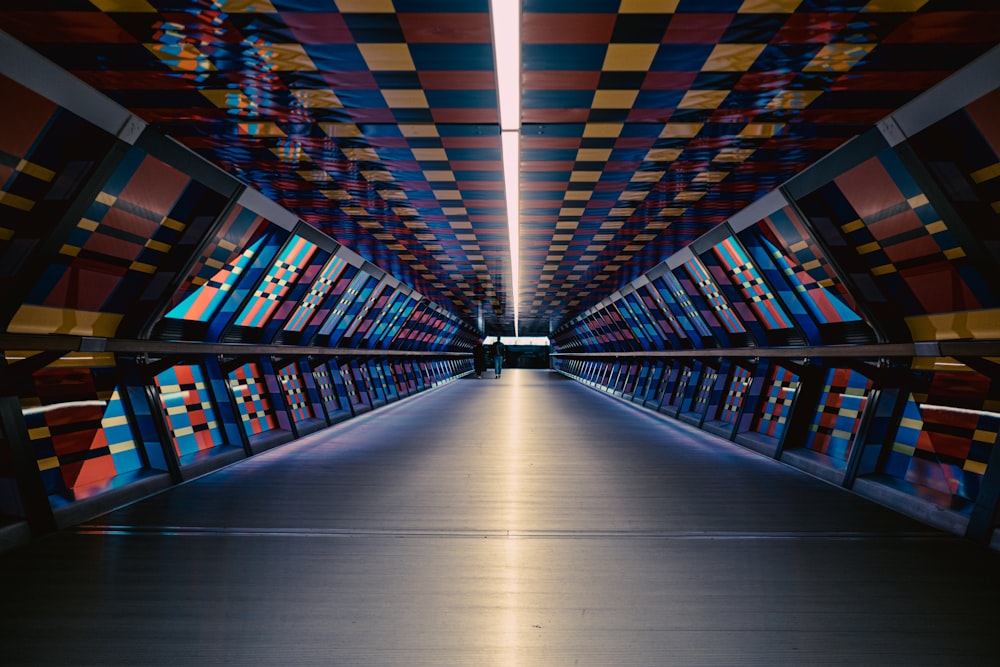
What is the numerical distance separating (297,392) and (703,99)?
26.7 ft

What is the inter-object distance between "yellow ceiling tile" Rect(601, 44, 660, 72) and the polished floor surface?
3.25 metres

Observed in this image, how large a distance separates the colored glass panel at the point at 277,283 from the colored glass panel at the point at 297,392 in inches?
54.0

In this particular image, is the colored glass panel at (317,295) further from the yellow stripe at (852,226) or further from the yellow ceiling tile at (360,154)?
the yellow stripe at (852,226)

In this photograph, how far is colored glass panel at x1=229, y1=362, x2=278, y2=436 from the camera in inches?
301

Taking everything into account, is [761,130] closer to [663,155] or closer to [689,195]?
[663,155]

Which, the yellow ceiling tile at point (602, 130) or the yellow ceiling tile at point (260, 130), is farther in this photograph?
the yellow ceiling tile at point (602, 130)

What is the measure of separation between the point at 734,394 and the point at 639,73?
696 centimetres

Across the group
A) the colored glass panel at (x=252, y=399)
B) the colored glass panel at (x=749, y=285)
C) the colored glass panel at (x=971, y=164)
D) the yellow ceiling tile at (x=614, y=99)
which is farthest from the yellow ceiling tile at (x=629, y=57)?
the colored glass panel at (x=252, y=399)

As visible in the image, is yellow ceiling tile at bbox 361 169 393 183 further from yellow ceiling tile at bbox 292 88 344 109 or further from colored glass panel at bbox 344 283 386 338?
colored glass panel at bbox 344 283 386 338

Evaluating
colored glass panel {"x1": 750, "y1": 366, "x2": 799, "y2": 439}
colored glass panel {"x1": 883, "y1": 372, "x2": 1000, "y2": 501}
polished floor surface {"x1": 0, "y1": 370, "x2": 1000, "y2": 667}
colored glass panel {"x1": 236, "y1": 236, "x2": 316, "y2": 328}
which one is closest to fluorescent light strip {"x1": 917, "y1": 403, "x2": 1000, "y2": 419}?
colored glass panel {"x1": 883, "y1": 372, "x2": 1000, "y2": 501}

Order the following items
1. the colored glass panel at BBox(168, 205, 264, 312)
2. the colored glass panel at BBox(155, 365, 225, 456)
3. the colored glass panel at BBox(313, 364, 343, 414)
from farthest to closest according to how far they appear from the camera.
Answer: the colored glass panel at BBox(313, 364, 343, 414), the colored glass panel at BBox(155, 365, 225, 456), the colored glass panel at BBox(168, 205, 264, 312)

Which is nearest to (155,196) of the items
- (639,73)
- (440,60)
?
(440,60)

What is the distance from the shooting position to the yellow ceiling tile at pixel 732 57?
3121mm

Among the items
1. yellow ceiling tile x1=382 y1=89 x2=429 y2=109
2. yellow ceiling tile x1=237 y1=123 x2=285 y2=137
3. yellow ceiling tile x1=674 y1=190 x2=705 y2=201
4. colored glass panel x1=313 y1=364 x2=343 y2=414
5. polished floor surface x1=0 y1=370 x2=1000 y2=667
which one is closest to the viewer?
polished floor surface x1=0 y1=370 x2=1000 y2=667
